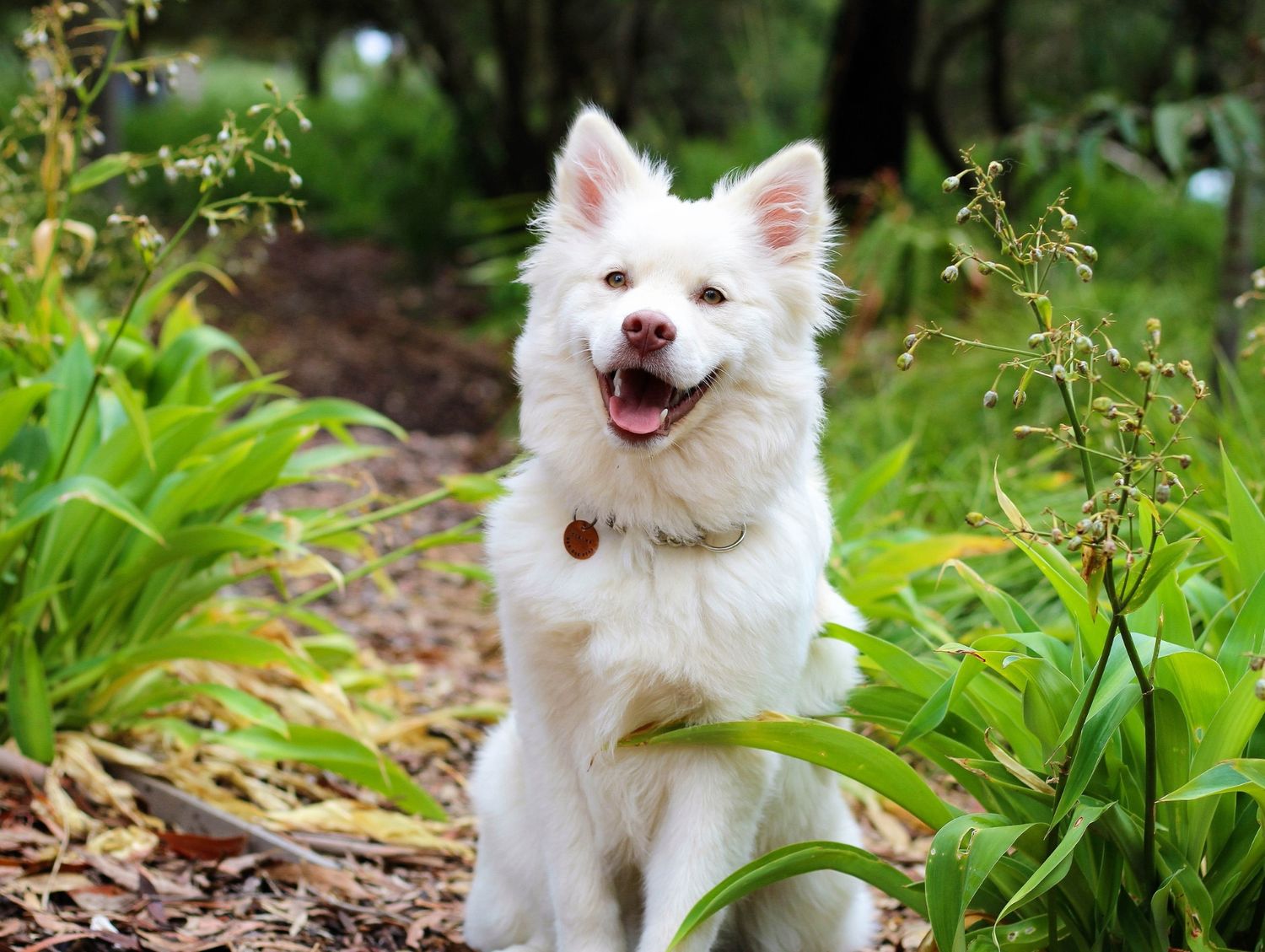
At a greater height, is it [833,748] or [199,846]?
[833,748]

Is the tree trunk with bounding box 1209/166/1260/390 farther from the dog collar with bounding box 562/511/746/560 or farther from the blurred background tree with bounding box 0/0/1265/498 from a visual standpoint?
the dog collar with bounding box 562/511/746/560

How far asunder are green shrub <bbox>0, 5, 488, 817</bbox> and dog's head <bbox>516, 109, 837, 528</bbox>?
0.77 metres

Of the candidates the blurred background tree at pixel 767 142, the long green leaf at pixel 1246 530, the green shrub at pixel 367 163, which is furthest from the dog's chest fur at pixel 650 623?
the green shrub at pixel 367 163

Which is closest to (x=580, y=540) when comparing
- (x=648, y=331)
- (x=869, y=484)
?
(x=648, y=331)

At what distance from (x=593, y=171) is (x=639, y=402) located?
0.58 meters

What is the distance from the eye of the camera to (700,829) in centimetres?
219

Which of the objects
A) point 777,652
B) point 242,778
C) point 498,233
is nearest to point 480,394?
point 498,233

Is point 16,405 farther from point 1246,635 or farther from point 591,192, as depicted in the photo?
point 1246,635

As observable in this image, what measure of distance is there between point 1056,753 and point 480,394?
22.0 ft

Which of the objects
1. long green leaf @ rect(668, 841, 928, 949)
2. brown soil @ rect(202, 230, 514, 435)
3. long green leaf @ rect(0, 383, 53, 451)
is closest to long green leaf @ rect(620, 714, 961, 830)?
long green leaf @ rect(668, 841, 928, 949)

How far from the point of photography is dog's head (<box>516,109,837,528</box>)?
2.22 meters

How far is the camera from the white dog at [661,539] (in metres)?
2.19

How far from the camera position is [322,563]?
315cm

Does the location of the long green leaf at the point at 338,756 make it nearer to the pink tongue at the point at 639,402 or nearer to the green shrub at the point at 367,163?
the pink tongue at the point at 639,402
